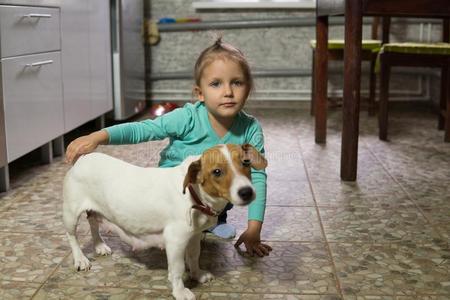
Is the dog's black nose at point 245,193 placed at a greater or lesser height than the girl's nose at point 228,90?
lesser

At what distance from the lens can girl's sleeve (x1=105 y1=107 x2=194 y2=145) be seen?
136cm

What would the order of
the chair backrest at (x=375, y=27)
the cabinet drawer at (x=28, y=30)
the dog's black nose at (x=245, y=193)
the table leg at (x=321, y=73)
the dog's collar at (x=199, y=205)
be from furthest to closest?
1. the chair backrest at (x=375, y=27)
2. the table leg at (x=321, y=73)
3. the cabinet drawer at (x=28, y=30)
4. the dog's collar at (x=199, y=205)
5. the dog's black nose at (x=245, y=193)

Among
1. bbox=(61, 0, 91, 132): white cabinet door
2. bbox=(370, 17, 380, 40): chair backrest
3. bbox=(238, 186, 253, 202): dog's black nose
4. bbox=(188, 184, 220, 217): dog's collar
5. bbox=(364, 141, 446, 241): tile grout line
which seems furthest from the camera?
bbox=(370, 17, 380, 40): chair backrest

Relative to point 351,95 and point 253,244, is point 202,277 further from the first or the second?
point 351,95

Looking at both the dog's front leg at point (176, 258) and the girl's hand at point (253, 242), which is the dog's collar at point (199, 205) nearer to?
the dog's front leg at point (176, 258)

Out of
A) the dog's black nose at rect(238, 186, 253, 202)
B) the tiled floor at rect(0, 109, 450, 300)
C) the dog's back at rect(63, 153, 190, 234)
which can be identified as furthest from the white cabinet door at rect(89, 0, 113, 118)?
the dog's black nose at rect(238, 186, 253, 202)

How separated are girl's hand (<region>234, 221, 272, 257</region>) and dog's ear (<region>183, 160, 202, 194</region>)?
0.35 meters

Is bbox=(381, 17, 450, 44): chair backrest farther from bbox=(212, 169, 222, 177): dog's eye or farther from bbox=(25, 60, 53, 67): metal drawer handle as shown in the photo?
bbox=(212, 169, 222, 177): dog's eye

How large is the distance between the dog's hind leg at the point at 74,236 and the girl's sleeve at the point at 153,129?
183mm

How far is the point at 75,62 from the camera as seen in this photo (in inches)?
103

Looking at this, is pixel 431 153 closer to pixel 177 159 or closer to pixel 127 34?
pixel 177 159

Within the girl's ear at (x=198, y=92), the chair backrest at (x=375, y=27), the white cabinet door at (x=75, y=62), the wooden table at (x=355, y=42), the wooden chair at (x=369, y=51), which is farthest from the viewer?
the chair backrest at (x=375, y=27)

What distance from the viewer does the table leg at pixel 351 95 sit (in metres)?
2.08

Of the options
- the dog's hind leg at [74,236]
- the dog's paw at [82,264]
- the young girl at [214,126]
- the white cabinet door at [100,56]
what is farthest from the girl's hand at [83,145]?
the white cabinet door at [100,56]
